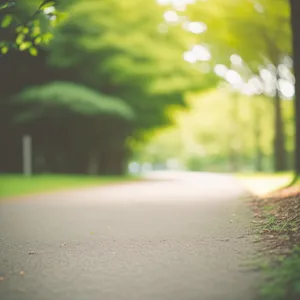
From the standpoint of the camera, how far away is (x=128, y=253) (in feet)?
21.3

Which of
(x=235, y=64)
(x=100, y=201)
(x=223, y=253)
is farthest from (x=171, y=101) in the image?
(x=223, y=253)

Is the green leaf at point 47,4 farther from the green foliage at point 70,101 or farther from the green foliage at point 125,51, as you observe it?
the green foliage at point 125,51

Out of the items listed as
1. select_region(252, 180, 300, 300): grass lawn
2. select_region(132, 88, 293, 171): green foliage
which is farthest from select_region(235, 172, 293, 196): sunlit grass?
select_region(132, 88, 293, 171): green foliage

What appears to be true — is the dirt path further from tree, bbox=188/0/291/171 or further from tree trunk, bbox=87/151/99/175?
tree trunk, bbox=87/151/99/175

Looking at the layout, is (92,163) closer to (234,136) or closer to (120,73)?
(120,73)

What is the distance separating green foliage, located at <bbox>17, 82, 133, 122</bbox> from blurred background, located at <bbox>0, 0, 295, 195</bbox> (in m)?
0.06

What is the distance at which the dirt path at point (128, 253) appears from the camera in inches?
196

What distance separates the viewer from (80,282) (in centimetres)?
527

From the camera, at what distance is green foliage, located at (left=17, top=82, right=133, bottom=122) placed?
76.3 ft

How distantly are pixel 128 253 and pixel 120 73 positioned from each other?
19.3 m

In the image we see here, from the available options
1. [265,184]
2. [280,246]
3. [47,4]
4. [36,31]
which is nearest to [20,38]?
[36,31]

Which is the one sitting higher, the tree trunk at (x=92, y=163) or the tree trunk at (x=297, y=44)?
the tree trunk at (x=297, y=44)

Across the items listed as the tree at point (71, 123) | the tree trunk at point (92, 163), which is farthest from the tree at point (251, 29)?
the tree trunk at point (92, 163)

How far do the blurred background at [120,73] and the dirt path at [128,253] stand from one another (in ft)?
39.1
